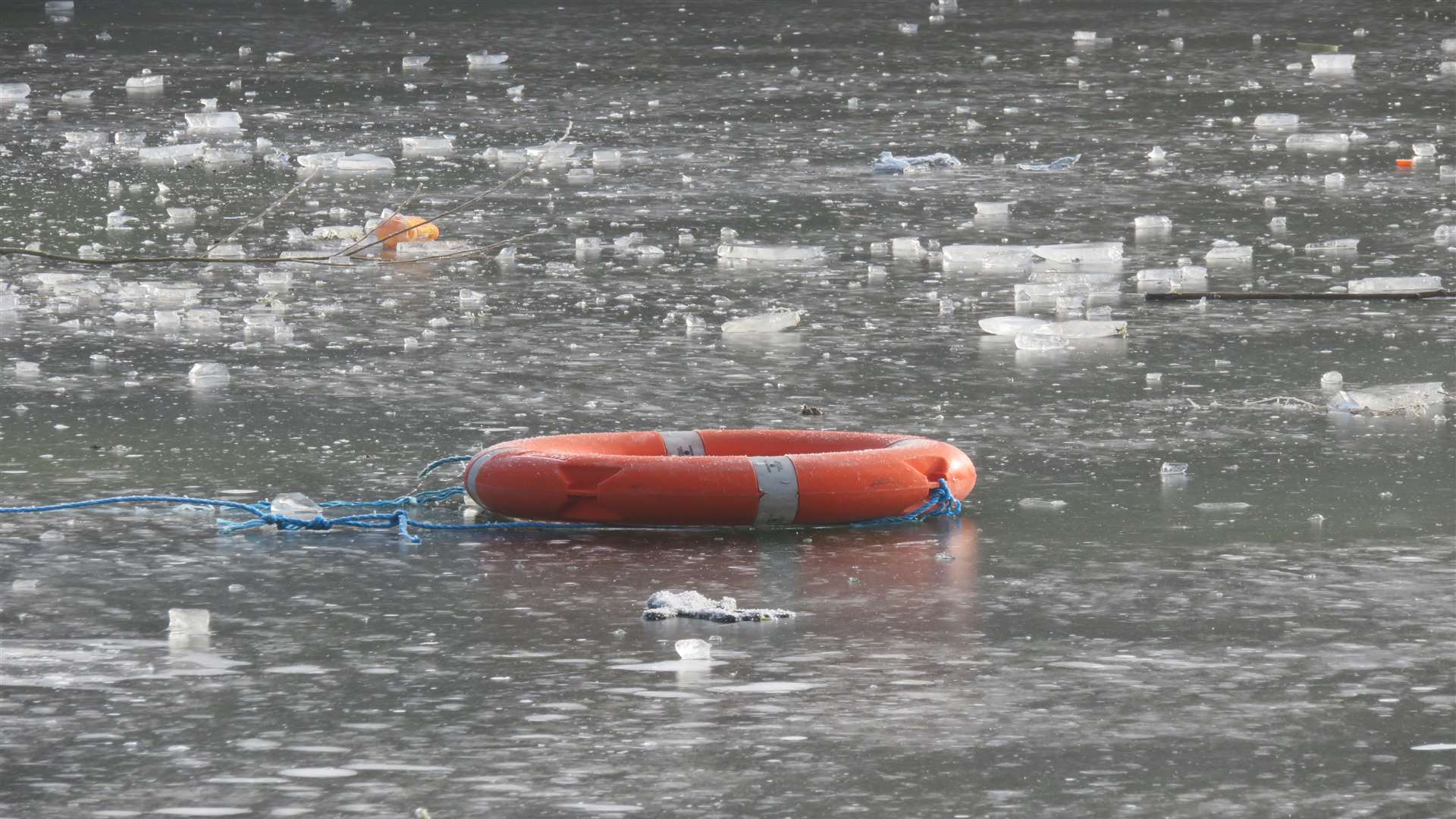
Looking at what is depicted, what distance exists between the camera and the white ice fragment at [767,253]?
10312 millimetres

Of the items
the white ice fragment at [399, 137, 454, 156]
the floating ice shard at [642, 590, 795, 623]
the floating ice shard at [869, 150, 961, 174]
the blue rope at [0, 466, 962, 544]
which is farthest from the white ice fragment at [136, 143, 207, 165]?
the floating ice shard at [642, 590, 795, 623]

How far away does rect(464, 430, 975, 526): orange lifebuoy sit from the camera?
19.1 ft

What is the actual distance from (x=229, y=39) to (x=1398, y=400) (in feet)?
47.1

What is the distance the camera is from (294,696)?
4438 millimetres

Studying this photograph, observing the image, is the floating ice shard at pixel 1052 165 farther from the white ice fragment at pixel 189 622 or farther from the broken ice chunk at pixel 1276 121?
the white ice fragment at pixel 189 622

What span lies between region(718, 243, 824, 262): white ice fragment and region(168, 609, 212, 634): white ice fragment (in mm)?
5595

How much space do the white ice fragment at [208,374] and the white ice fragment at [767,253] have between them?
9.58 feet

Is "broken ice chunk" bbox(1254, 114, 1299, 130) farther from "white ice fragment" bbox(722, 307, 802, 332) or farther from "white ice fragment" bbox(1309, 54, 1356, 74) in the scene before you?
"white ice fragment" bbox(722, 307, 802, 332)

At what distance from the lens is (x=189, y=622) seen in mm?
4910

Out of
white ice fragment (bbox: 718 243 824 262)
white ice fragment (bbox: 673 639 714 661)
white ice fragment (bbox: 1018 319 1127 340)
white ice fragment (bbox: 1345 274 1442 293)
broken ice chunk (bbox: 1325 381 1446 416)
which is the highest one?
white ice fragment (bbox: 718 243 824 262)

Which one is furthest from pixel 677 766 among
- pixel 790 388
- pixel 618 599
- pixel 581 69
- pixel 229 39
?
pixel 229 39

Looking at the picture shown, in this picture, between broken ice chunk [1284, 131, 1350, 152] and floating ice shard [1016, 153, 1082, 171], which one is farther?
broken ice chunk [1284, 131, 1350, 152]

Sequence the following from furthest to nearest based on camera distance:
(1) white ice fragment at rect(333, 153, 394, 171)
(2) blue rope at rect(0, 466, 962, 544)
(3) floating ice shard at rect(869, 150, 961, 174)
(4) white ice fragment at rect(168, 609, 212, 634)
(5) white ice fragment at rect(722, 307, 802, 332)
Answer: (1) white ice fragment at rect(333, 153, 394, 171), (3) floating ice shard at rect(869, 150, 961, 174), (5) white ice fragment at rect(722, 307, 802, 332), (2) blue rope at rect(0, 466, 962, 544), (4) white ice fragment at rect(168, 609, 212, 634)

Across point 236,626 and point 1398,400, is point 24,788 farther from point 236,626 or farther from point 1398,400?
point 1398,400
